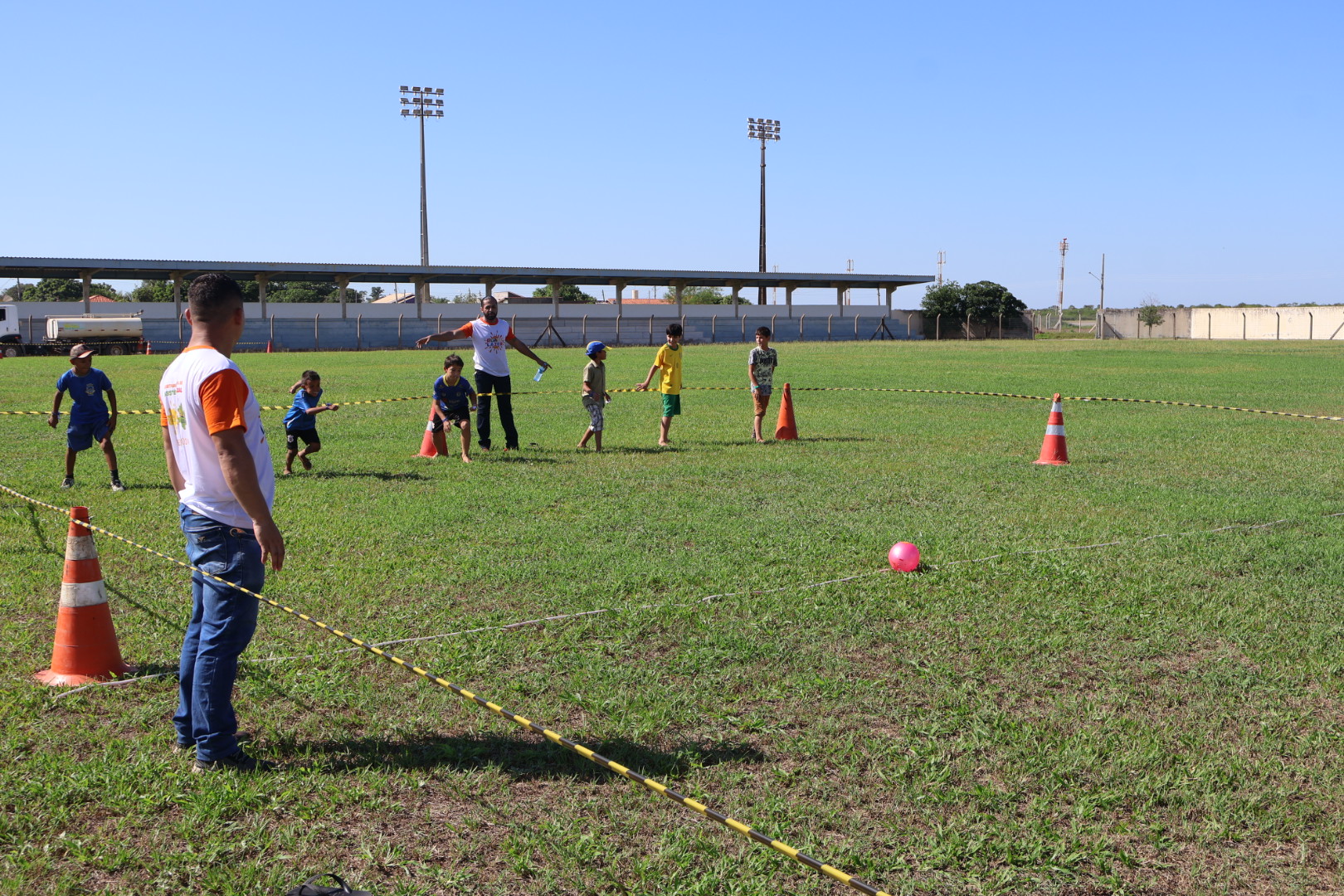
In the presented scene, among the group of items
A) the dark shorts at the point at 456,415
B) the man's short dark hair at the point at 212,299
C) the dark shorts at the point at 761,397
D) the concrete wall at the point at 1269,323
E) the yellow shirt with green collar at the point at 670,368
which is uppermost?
the concrete wall at the point at 1269,323

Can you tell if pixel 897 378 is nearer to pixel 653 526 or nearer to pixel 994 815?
pixel 653 526

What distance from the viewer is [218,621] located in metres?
4.00

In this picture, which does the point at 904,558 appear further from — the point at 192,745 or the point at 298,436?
the point at 298,436

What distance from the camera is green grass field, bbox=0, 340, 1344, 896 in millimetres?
3459

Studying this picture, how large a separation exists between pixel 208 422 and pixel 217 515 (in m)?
0.40

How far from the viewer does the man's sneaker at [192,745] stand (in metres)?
4.20

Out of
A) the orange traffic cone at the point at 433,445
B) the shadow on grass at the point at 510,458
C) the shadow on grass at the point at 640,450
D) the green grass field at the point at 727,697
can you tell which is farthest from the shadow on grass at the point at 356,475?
the shadow on grass at the point at 640,450

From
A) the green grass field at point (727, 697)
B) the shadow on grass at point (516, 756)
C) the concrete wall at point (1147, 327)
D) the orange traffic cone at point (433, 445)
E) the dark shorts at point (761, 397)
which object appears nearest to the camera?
the green grass field at point (727, 697)

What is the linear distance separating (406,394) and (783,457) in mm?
12763

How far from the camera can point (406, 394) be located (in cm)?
2303

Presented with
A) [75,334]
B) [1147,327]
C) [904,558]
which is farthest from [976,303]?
[904,558]

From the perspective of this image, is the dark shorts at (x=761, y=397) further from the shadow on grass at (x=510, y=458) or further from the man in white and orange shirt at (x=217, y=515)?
the man in white and orange shirt at (x=217, y=515)

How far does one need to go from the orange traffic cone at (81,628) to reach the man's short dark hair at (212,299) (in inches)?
63.7

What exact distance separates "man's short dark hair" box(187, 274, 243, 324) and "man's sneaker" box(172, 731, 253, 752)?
64.6 inches
